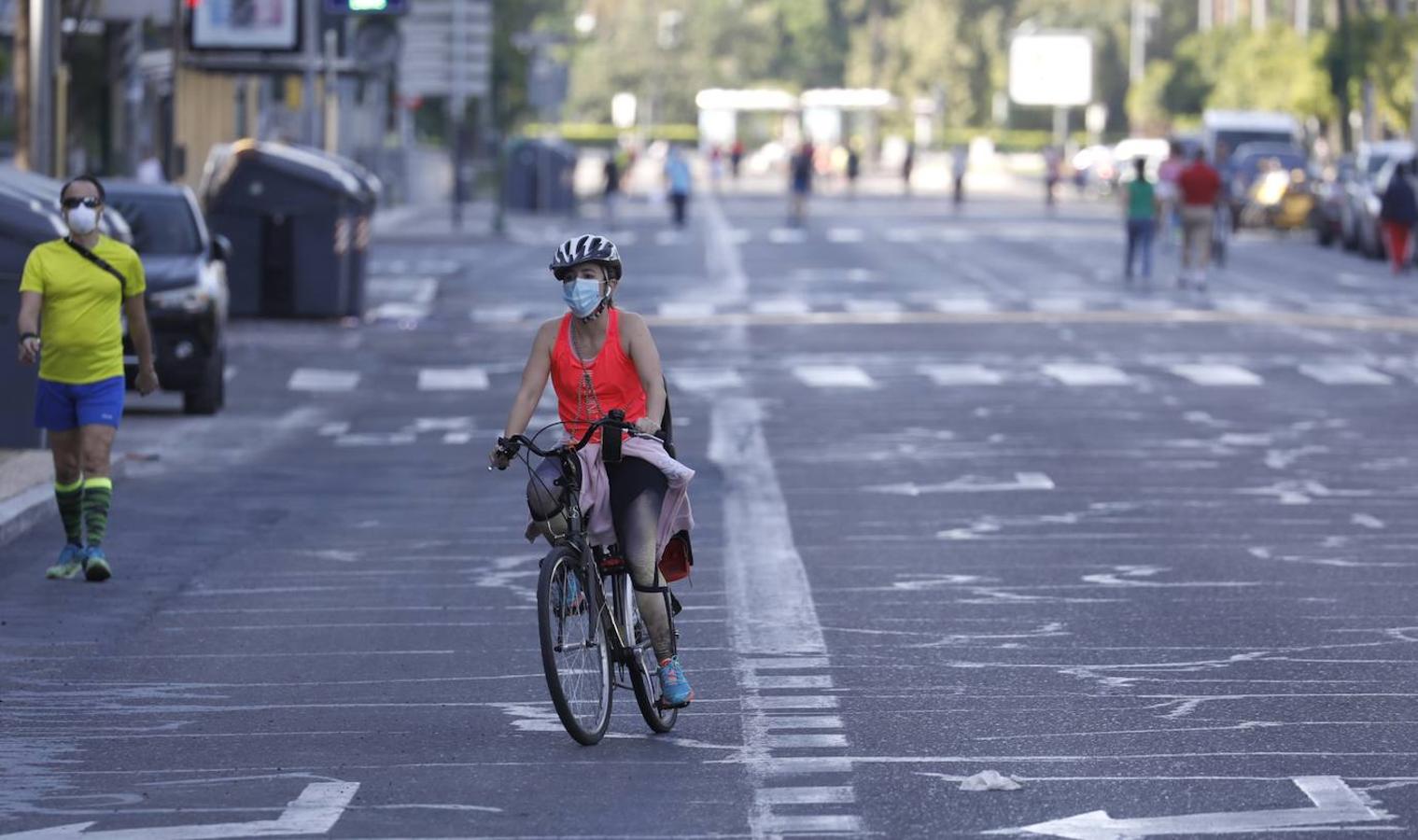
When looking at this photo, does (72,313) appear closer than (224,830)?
No

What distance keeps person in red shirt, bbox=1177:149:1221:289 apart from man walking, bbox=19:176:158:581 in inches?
969

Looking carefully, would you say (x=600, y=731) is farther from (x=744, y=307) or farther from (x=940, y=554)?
(x=744, y=307)

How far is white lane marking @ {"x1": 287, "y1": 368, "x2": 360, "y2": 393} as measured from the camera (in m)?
23.3

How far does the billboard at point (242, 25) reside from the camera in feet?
122

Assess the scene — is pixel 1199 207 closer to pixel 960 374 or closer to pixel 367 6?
pixel 367 6

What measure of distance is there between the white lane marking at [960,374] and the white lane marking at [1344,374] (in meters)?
2.71

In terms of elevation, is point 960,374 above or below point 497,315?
above

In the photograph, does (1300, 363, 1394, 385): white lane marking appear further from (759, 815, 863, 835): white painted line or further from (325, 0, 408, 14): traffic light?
(759, 815, 863, 835): white painted line

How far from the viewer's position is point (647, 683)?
8906 mm

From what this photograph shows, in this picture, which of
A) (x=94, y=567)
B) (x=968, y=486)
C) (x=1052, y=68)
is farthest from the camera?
(x=1052, y=68)

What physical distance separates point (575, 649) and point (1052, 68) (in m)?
123

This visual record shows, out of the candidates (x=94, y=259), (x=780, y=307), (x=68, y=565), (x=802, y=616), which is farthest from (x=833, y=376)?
(x=802, y=616)

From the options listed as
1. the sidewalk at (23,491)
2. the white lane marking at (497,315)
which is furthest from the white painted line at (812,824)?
the white lane marking at (497,315)

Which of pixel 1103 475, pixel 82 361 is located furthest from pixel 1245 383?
pixel 82 361
